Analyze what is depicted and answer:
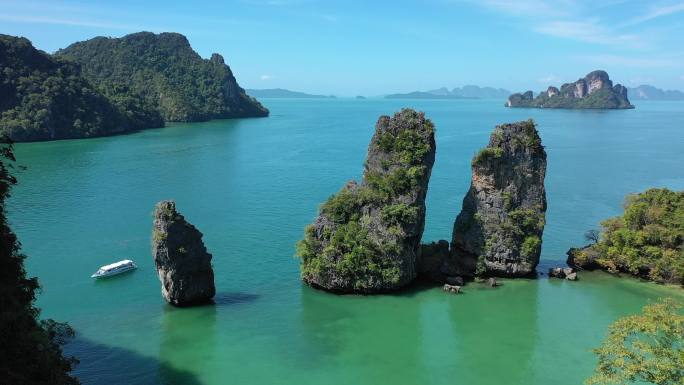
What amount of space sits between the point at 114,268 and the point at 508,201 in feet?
92.8

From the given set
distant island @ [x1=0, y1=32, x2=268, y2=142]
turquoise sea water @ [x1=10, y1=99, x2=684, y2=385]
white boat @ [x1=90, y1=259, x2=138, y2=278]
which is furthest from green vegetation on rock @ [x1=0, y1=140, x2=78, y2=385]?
distant island @ [x1=0, y1=32, x2=268, y2=142]

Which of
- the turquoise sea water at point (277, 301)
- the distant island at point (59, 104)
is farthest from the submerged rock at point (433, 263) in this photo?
the distant island at point (59, 104)

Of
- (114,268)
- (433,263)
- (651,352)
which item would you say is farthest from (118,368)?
(651,352)

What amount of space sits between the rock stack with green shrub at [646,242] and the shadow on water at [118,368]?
30275mm

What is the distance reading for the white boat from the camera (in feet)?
126

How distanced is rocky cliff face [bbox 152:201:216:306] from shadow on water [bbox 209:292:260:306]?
0.72 meters

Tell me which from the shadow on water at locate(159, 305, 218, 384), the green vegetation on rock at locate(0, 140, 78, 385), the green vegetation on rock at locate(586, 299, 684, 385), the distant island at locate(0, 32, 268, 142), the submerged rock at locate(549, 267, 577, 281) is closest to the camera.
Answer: the green vegetation on rock at locate(0, 140, 78, 385)

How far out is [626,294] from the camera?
36688 mm

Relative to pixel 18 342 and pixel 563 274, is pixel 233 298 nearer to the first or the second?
pixel 18 342

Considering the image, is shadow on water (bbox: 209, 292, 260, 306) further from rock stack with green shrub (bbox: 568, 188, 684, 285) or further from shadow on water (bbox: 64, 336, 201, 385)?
rock stack with green shrub (bbox: 568, 188, 684, 285)

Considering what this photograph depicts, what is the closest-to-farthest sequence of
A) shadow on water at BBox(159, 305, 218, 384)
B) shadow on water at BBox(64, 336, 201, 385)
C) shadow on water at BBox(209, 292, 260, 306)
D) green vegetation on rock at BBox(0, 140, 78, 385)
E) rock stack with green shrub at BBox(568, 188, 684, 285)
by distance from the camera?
green vegetation on rock at BBox(0, 140, 78, 385) → shadow on water at BBox(64, 336, 201, 385) → shadow on water at BBox(159, 305, 218, 384) → shadow on water at BBox(209, 292, 260, 306) → rock stack with green shrub at BBox(568, 188, 684, 285)

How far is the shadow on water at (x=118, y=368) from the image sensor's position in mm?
25859

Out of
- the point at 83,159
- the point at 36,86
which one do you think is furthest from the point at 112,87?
the point at 83,159

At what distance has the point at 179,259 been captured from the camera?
32.5 metres
